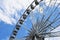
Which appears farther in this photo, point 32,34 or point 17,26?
point 17,26

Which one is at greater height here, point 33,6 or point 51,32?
point 33,6

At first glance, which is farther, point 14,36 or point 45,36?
point 14,36

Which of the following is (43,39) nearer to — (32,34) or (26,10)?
(32,34)

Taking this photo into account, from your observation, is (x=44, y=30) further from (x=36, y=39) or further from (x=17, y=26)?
(x=17, y=26)

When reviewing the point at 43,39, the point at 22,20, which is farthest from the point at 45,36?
the point at 22,20

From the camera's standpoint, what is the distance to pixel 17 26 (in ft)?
122

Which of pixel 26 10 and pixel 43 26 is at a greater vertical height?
pixel 26 10

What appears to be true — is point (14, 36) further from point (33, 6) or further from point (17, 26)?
point (33, 6)

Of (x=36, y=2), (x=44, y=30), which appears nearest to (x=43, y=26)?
(x=44, y=30)

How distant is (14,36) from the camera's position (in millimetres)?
36938

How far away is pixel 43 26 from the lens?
34156 millimetres

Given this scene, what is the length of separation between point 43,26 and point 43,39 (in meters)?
1.35

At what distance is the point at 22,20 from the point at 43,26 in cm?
371

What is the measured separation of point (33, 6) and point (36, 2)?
0.61 m
